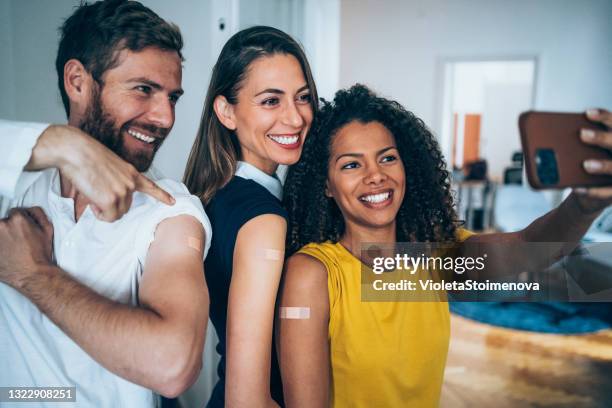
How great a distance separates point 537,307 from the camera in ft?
6.79

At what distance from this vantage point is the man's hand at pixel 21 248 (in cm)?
45

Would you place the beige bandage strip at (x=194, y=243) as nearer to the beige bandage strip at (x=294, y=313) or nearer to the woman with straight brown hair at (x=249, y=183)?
the woman with straight brown hair at (x=249, y=183)

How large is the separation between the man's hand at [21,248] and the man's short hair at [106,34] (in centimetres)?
17

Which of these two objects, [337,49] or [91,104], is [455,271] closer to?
[337,49]

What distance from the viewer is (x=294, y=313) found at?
0.54m

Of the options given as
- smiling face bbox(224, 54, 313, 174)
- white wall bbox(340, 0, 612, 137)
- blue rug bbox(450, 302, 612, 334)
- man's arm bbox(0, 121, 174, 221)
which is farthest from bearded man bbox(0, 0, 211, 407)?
blue rug bbox(450, 302, 612, 334)

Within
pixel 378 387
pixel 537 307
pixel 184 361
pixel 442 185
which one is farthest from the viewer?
pixel 537 307

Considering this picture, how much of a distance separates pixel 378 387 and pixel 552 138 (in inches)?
16.5

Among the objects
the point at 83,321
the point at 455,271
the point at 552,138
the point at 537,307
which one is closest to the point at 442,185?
the point at 455,271

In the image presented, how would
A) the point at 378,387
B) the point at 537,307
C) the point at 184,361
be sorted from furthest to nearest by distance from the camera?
the point at 537,307 < the point at 378,387 < the point at 184,361

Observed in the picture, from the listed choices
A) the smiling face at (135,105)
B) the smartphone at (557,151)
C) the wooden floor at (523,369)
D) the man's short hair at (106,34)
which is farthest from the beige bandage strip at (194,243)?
the wooden floor at (523,369)

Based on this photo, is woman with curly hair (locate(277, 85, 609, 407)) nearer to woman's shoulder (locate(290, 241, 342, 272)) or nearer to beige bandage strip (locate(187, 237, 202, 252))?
woman's shoulder (locate(290, 241, 342, 272))

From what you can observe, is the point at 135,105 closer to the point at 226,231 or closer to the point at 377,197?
the point at 226,231

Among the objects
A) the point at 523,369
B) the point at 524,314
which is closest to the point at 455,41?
the point at 523,369
